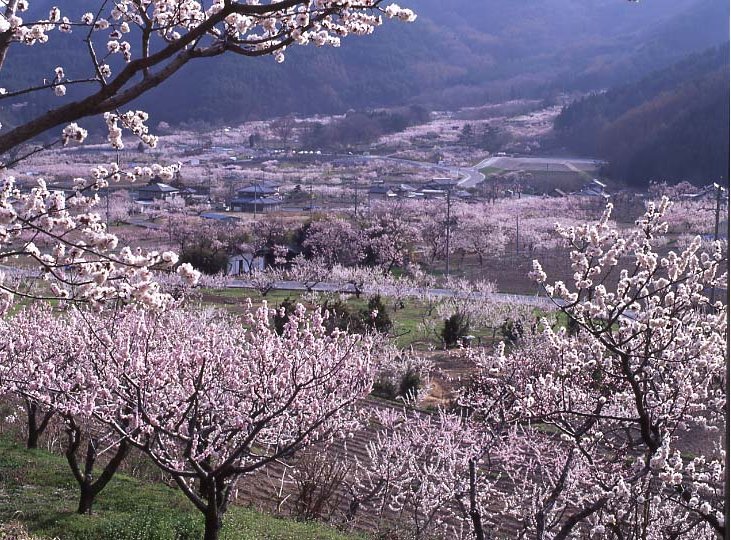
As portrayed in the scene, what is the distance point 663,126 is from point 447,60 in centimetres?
8389

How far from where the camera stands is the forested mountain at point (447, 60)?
94.8 metres

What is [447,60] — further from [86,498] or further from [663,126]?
[86,498]

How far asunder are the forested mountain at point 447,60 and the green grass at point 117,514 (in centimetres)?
6698

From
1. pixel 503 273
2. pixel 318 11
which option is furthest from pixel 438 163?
pixel 318 11

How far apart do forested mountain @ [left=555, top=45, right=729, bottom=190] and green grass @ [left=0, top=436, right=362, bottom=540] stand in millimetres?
36667

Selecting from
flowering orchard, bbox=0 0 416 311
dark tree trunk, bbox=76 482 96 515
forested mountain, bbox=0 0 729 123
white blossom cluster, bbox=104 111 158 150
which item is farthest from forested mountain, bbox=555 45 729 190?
white blossom cluster, bbox=104 111 158 150

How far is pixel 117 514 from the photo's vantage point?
732 centimetres

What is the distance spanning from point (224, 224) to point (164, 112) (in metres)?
58.9

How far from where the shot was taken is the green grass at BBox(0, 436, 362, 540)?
21.5 ft

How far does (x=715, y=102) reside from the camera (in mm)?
49125

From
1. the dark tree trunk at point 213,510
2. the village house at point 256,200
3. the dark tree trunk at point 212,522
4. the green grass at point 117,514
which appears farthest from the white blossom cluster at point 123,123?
the village house at point 256,200

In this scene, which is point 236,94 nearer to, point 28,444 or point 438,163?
point 438,163

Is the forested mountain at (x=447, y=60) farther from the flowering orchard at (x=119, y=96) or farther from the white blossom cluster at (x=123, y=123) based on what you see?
the white blossom cluster at (x=123, y=123)

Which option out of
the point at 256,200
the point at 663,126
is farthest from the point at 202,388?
the point at 663,126
